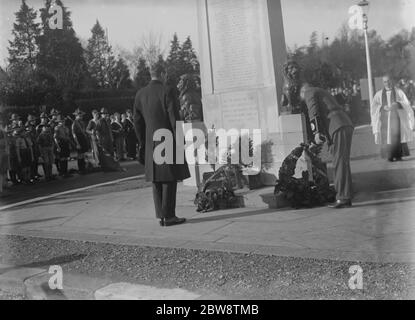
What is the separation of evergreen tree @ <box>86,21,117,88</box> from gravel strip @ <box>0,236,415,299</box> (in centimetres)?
197

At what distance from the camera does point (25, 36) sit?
5672 millimetres

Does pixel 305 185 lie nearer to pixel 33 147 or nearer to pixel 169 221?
pixel 169 221

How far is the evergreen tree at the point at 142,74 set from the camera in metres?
6.43

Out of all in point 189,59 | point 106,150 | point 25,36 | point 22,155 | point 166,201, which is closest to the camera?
point 25,36

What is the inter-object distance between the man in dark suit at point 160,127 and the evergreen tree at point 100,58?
460mm

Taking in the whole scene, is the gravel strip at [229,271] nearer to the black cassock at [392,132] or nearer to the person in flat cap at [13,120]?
the black cassock at [392,132]

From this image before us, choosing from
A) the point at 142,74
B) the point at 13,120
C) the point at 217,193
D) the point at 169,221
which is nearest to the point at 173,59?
the point at 142,74

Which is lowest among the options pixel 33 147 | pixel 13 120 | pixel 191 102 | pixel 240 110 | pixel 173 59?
pixel 33 147

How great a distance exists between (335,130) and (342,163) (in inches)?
14.9

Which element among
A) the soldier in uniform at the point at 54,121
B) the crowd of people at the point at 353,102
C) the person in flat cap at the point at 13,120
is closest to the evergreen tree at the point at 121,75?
the soldier in uniform at the point at 54,121

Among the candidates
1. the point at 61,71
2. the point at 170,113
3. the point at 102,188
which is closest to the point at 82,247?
the point at 170,113

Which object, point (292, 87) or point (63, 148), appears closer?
point (292, 87)

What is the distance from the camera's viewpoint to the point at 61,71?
6.35 m
